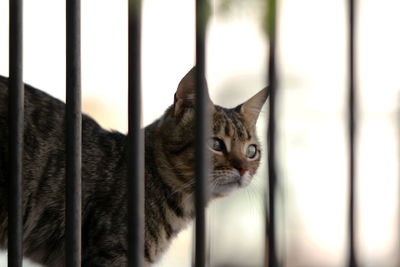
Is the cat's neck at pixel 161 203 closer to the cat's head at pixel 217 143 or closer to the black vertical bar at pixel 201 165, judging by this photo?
the cat's head at pixel 217 143

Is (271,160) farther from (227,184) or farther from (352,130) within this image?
(227,184)

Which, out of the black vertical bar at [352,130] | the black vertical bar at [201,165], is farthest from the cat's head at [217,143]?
the black vertical bar at [352,130]

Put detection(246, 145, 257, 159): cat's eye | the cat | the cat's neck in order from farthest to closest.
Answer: detection(246, 145, 257, 159): cat's eye
the cat's neck
the cat

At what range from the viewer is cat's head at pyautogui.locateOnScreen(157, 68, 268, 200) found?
10.6 feet

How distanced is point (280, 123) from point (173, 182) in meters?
2.31

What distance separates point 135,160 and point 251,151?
7.48ft

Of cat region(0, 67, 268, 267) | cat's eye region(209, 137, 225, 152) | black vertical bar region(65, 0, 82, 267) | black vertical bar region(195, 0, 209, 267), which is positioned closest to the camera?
black vertical bar region(195, 0, 209, 267)

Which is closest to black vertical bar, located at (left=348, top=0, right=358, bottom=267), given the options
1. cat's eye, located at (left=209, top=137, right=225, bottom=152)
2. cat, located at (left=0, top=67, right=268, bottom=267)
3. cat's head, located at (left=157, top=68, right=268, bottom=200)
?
cat, located at (left=0, top=67, right=268, bottom=267)

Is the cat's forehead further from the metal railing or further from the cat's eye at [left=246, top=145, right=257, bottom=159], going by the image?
the metal railing

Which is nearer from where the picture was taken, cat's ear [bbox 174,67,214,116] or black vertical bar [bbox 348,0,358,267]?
Result: black vertical bar [bbox 348,0,358,267]

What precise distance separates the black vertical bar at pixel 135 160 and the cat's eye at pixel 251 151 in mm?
2236

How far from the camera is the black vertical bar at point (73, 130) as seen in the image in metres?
1.41

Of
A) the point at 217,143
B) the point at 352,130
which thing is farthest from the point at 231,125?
the point at 352,130

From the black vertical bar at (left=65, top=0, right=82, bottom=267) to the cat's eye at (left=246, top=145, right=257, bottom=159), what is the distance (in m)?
2.14
